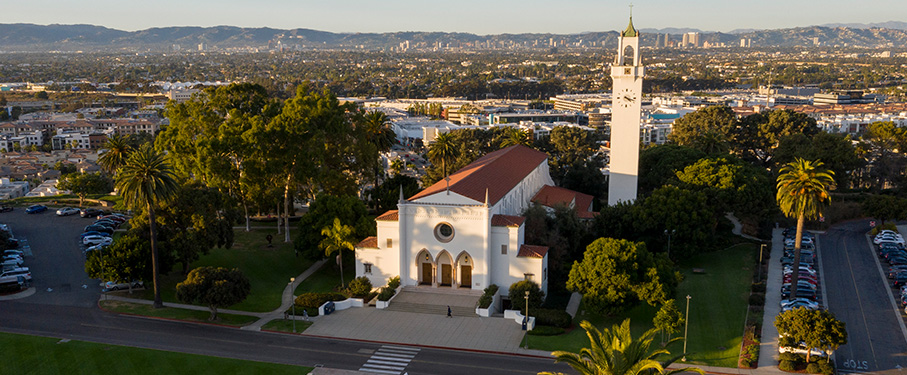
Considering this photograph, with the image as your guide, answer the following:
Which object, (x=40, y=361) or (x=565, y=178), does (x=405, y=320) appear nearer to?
(x=40, y=361)

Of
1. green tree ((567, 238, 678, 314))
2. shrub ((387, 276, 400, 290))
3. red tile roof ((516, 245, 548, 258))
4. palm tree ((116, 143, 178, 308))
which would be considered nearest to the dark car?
palm tree ((116, 143, 178, 308))

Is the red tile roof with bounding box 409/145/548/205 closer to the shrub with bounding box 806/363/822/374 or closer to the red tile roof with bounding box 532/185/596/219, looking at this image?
the red tile roof with bounding box 532/185/596/219

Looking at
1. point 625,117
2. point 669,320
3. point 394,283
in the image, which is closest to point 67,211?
point 394,283

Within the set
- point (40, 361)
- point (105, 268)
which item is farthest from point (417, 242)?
point (40, 361)

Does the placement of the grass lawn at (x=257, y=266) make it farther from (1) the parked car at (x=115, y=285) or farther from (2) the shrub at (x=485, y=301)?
(2) the shrub at (x=485, y=301)

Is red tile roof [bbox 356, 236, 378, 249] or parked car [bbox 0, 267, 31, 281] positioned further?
red tile roof [bbox 356, 236, 378, 249]

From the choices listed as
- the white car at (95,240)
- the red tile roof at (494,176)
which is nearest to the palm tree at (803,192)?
the red tile roof at (494,176)
